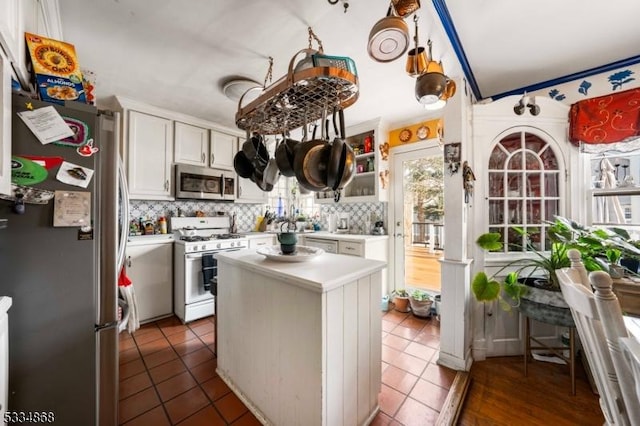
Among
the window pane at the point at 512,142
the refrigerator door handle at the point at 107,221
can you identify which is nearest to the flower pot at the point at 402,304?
the window pane at the point at 512,142

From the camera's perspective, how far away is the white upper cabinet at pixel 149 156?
2.68 meters

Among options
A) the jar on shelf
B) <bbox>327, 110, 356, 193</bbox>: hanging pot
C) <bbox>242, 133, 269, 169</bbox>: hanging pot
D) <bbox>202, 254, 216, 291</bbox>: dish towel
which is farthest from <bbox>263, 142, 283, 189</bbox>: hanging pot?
the jar on shelf

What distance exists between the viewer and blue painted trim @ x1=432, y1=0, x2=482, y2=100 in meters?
1.41

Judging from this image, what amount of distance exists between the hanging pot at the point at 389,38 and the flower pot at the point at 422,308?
98.3 inches

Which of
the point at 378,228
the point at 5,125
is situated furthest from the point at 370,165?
the point at 5,125

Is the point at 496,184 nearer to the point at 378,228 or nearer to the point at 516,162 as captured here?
the point at 516,162

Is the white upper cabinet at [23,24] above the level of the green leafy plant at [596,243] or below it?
above

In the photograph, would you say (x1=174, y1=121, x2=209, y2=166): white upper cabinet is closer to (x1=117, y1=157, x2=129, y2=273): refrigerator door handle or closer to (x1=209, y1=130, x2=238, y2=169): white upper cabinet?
(x1=209, y1=130, x2=238, y2=169): white upper cabinet

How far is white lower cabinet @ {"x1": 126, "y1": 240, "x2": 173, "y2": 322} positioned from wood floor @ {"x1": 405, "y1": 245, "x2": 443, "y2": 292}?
2.92 metres

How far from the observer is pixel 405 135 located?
3221 millimetres

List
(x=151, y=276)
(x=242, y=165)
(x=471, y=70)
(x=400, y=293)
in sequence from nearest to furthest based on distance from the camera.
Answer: (x=242, y=165), (x=471, y=70), (x=151, y=276), (x=400, y=293)

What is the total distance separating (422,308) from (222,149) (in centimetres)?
327

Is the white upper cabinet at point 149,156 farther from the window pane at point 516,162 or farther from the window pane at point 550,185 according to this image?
the window pane at point 550,185

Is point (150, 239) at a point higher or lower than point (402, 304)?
higher
